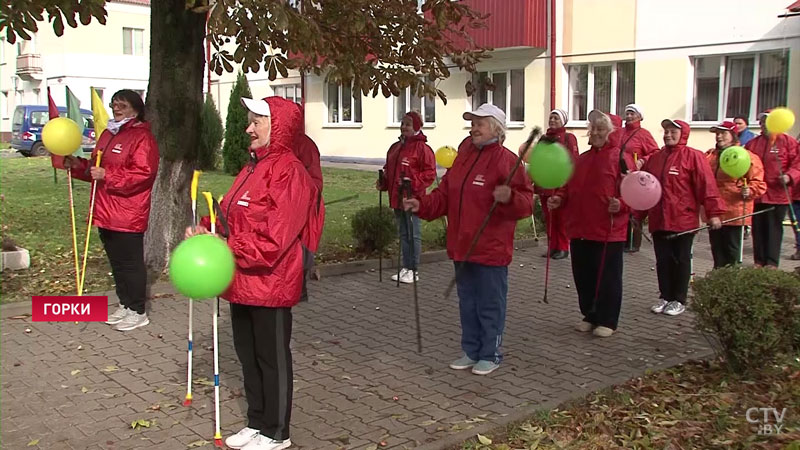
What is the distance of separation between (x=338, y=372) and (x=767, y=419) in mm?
2958

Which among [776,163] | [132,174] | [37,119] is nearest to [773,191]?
[776,163]

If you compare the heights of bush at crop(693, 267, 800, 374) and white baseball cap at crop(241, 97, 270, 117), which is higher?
white baseball cap at crop(241, 97, 270, 117)

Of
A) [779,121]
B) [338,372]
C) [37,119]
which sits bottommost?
[338,372]

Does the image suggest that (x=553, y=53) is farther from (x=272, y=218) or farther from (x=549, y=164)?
(x=272, y=218)

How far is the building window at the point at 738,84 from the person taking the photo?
16281 millimetres

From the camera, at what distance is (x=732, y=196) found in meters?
8.42

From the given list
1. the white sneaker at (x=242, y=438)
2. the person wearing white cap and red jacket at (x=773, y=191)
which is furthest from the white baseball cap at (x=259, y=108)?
the person wearing white cap and red jacket at (x=773, y=191)

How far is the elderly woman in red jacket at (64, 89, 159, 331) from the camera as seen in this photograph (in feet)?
21.3

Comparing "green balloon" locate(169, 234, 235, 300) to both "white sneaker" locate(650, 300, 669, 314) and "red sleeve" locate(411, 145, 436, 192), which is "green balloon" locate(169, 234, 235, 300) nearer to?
"red sleeve" locate(411, 145, 436, 192)

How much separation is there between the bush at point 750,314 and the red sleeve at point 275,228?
292 centimetres

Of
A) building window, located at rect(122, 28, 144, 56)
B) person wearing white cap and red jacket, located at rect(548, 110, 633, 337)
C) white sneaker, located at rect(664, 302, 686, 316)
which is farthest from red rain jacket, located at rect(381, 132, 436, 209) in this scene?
building window, located at rect(122, 28, 144, 56)

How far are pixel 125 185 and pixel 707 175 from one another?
5.24 meters

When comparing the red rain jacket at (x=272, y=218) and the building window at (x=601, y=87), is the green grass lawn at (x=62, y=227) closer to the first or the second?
the red rain jacket at (x=272, y=218)

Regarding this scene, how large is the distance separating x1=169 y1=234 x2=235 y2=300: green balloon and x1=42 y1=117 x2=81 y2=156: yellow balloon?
10.4 ft
